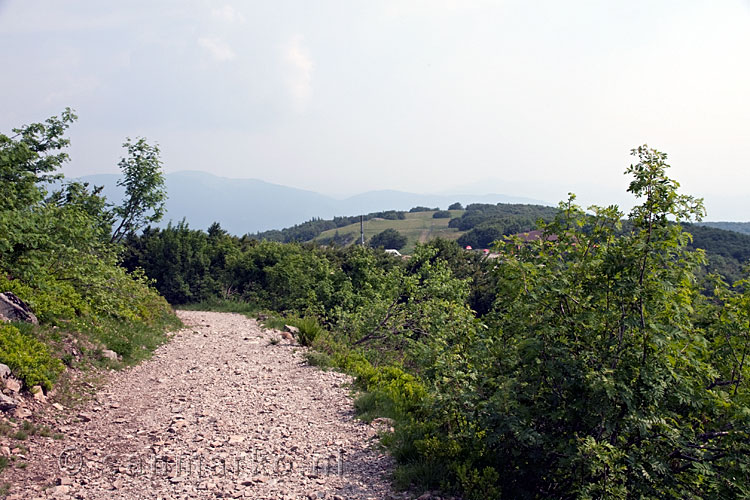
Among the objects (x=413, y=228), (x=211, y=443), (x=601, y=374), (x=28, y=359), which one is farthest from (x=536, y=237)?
(x=413, y=228)

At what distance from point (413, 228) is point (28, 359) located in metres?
104

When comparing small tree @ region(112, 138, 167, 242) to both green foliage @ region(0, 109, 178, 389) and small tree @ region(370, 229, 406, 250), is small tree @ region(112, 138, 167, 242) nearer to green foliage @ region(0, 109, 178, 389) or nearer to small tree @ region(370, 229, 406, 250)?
green foliage @ region(0, 109, 178, 389)

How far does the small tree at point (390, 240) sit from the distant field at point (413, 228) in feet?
4.58

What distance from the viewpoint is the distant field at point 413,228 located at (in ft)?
314

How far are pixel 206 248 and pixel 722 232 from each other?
6194 centimetres

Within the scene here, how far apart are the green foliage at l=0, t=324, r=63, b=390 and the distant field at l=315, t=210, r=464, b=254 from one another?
80.0 meters

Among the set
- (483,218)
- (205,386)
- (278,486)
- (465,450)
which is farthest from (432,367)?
(483,218)

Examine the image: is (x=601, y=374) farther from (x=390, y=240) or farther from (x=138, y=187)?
(x=390, y=240)

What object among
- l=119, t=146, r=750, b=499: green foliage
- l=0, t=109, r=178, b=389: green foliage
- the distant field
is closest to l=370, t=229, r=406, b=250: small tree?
the distant field

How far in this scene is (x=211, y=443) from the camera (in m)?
5.53

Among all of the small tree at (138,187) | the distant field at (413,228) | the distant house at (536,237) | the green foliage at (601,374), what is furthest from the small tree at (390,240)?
the green foliage at (601,374)

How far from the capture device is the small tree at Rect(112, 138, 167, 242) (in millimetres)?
15727

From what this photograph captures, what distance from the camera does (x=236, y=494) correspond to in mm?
4418

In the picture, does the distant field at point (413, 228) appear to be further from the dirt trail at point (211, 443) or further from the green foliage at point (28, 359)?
the green foliage at point (28, 359)
